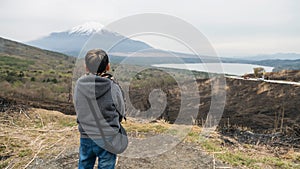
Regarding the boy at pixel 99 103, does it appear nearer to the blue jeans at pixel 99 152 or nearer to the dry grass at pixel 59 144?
the blue jeans at pixel 99 152

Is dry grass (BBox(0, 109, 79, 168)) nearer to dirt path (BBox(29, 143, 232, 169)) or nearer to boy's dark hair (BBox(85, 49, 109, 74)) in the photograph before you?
dirt path (BBox(29, 143, 232, 169))

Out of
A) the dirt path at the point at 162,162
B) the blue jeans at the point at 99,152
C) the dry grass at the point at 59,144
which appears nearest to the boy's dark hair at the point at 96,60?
the blue jeans at the point at 99,152

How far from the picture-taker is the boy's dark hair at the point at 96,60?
2.22 metres

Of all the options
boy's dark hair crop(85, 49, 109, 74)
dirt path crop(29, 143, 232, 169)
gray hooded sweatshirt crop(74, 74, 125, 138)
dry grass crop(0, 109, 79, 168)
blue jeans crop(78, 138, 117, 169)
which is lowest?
dry grass crop(0, 109, 79, 168)

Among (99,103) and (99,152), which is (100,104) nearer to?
(99,103)

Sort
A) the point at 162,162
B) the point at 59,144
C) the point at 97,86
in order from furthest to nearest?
the point at 59,144 < the point at 162,162 < the point at 97,86

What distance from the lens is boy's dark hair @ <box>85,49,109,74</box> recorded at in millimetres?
2225

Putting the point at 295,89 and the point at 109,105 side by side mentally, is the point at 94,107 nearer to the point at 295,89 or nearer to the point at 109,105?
the point at 109,105

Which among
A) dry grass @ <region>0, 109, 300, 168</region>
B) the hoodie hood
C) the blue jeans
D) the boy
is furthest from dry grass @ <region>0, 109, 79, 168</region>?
the hoodie hood

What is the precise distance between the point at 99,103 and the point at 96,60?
0.34m

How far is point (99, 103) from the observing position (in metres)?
2.23

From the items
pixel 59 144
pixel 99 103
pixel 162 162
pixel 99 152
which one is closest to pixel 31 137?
pixel 59 144

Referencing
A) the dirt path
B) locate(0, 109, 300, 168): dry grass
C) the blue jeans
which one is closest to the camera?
the blue jeans

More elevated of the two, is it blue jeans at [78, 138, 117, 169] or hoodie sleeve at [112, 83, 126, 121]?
hoodie sleeve at [112, 83, 126, 121]
